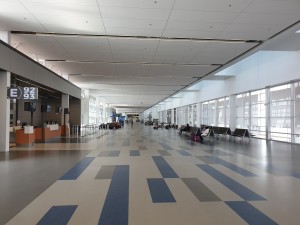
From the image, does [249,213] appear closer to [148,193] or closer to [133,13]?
[148,193]

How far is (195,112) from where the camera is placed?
3441 cm

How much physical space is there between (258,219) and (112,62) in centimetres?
1291

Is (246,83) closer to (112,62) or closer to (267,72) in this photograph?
(267,72)

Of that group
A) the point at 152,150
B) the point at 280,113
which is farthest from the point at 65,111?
the point at 280,113

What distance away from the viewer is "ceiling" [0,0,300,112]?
7617 mm

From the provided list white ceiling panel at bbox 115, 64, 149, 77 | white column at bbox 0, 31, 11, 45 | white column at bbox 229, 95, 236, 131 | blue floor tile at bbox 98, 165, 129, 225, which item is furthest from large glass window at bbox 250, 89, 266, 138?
white column at bbox 0, 31, 11, 45

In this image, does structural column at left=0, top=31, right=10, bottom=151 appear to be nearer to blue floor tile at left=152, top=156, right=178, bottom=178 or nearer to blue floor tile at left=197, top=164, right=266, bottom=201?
blue floor tile at left=152, top=156, right=178, bottom=178

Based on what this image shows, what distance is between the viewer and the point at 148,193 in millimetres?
4883

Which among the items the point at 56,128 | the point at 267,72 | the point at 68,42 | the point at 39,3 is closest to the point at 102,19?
the point at 39,3

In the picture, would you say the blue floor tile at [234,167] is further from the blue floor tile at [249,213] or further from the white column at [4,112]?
the white column at [4,112]

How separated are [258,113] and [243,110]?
234 centimetres

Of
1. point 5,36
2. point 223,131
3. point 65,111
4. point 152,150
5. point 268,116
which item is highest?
point 5,36

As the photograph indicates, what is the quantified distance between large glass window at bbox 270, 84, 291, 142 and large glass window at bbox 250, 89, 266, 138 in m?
0.98

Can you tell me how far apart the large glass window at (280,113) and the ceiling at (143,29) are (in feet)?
13.9
